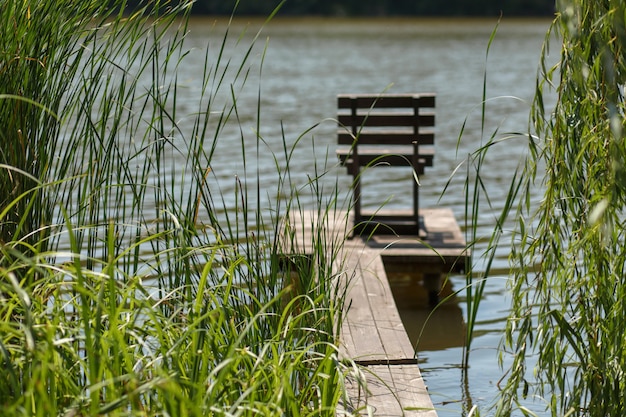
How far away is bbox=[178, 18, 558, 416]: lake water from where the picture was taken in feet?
16.4

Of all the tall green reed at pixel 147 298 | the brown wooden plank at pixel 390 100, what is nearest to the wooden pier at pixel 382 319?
the tall green reed at pixel 147 298

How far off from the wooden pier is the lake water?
0.19m

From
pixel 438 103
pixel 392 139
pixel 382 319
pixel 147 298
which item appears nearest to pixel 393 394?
Result: pixel 147 298

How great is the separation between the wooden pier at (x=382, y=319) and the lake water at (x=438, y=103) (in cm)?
19

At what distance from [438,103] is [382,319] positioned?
1216 cm

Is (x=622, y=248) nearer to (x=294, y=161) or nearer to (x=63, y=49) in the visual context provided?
(x=63, y=49)

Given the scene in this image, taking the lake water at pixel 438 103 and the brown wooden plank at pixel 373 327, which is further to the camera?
the lake water at pixel 438 103

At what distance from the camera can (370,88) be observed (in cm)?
1789

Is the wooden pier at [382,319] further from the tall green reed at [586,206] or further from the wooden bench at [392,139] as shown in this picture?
the tall green reed at [586,206]

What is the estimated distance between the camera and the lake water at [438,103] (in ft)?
16.4

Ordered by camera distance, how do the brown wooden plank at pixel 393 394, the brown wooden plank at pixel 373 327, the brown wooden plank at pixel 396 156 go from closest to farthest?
the brown wooden plank at pixel 393 394 → the brown wooden plank at pixel 373 327 → the brown wooden plank at pixel 396 156

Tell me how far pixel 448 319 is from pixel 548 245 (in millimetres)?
2741

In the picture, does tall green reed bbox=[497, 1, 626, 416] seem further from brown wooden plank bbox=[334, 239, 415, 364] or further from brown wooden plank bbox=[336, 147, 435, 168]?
brown wooden plank bbox=[336, 147, 435, 168]

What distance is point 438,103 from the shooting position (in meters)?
16.2
